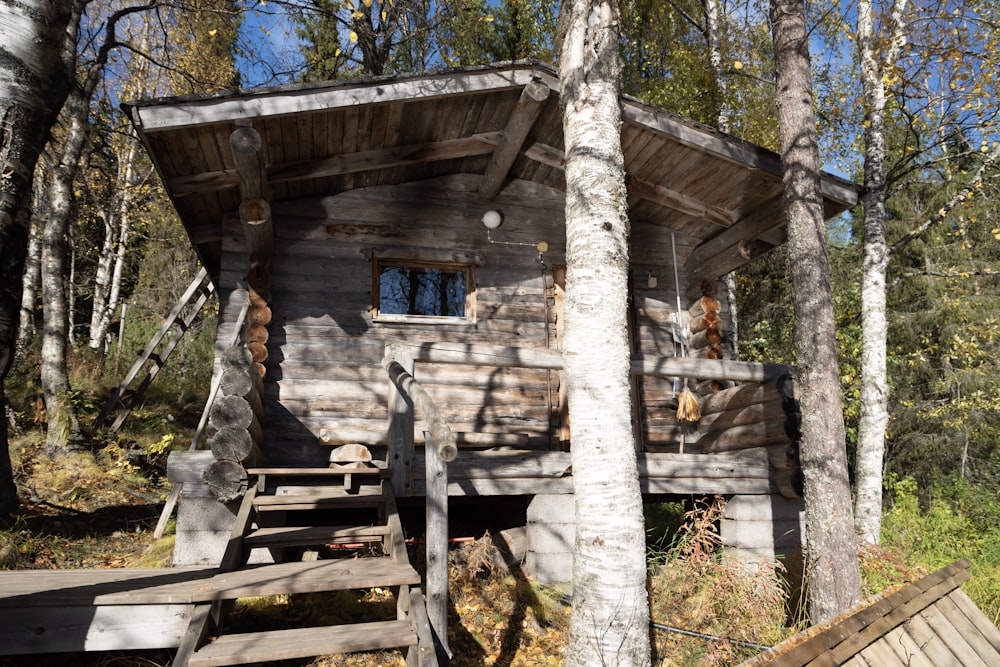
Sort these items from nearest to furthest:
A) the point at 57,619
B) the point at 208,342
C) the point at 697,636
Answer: the point at 57,619
the point at 697,636
the point at 208,342

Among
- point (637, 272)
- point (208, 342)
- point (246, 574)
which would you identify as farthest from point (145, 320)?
point (246, 574)

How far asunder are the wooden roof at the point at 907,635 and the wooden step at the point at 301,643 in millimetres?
1953

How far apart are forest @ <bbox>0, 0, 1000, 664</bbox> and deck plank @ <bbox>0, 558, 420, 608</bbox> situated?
250 cm

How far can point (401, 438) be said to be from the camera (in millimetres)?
5508

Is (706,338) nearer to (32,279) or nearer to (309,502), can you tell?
(309,502)

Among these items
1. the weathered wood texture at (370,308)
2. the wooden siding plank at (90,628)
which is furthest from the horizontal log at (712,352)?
the wooden siding plank at (90,628)

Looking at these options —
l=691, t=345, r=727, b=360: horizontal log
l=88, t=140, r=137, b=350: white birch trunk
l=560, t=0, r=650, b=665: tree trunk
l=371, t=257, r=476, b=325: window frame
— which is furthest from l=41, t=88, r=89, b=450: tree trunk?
l=691, t=345, r=727, b=360: horizontal log

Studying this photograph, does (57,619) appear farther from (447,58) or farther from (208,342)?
(447,58)

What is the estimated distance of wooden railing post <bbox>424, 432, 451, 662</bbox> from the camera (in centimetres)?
399

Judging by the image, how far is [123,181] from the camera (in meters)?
15.9

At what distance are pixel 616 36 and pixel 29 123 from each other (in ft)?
12.4

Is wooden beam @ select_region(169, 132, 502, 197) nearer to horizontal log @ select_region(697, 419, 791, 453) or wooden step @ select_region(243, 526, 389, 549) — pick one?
wooden step @ select_region(243, 526, 389, 549)

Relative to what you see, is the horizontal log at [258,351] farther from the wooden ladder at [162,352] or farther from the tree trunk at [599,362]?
the tree trunk at [599,362]

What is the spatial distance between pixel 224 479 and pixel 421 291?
3.71 m
